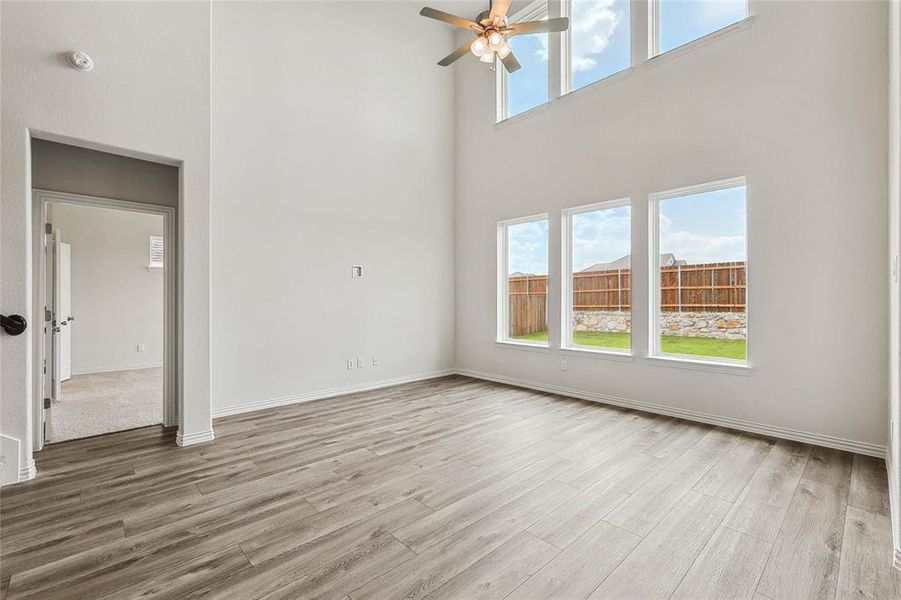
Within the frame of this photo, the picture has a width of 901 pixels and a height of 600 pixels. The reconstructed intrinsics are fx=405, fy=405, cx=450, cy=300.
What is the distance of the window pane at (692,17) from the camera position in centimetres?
386

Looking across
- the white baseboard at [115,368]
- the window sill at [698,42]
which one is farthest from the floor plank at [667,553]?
the white baseboard at [115,368]

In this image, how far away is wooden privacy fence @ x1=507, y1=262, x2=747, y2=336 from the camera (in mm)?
3875

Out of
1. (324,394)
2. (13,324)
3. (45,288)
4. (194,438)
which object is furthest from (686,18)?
(45,288)

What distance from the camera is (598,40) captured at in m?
4.82

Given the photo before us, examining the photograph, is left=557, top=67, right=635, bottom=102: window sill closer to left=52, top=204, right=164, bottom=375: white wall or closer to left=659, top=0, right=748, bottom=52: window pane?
left=659, top=0, right=748, bottom=52: window pane

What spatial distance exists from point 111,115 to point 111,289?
4600mm

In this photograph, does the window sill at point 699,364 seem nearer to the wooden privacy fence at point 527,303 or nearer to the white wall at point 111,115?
the wooden privacy fence at point 527,303

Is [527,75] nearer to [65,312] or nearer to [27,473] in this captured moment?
[27,473]

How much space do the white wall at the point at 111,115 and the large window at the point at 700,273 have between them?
14.5 feet

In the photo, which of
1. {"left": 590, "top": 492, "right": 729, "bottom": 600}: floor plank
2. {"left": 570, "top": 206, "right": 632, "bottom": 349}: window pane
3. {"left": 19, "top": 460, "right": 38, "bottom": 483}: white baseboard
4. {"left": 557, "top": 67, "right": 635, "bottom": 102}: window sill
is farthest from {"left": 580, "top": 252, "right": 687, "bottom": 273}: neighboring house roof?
{"left": 19, "top": 460, "right": 38, "bottom": 483}: white baseboard

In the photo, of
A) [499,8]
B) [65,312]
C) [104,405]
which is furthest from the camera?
[65,312]

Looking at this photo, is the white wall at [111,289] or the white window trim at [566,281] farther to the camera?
the white wall at [111,289]

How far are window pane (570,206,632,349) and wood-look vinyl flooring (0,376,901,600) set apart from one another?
1.32 meters

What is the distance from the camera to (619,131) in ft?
14.8
